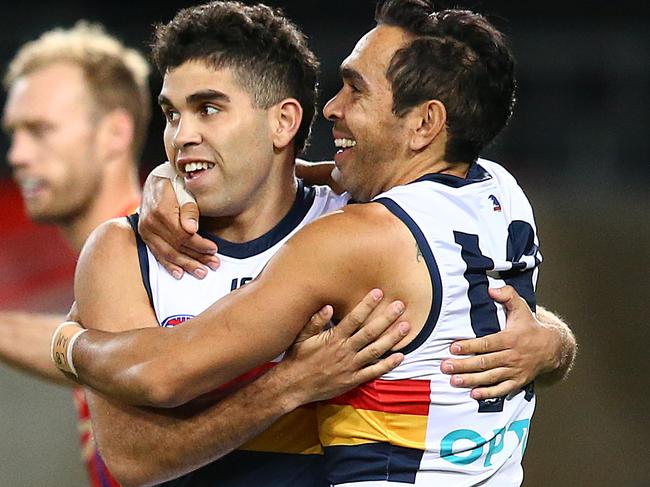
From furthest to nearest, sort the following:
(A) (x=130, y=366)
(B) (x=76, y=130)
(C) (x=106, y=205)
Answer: (B) (x=76, y=130)
(C) (x=106, y=205)
(A) (x=130, y=366)

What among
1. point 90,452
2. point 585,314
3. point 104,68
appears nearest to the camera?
point 90,452

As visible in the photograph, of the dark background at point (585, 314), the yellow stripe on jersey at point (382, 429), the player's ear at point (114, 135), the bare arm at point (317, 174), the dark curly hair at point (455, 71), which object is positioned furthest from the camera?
the dark background at point (585, 314)

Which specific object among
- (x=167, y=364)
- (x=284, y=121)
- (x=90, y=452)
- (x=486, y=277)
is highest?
(x=284, y=121)

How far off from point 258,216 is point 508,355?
0.72 metres

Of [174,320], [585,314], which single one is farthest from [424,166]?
[585,314]

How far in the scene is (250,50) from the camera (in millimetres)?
2867

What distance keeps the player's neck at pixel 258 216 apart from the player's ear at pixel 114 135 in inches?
74.5

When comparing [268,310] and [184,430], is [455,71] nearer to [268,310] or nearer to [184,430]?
[268,310]

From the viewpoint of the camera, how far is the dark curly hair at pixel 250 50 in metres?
2.83

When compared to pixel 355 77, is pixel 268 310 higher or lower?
lower

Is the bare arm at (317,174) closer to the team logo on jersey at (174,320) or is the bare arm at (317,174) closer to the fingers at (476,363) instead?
the team logo on jersey at (174,320)

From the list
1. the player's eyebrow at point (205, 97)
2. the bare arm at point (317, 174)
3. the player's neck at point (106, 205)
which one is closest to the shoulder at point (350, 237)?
the player's eyebrow at point (205, 97)

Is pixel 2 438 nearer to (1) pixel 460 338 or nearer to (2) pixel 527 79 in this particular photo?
(1) pixel 460 338

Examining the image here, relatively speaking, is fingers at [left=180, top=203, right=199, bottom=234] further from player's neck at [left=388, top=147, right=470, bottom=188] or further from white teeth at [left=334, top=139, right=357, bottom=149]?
player's neck at [left=388, top=147, right=470, bottom=188]
